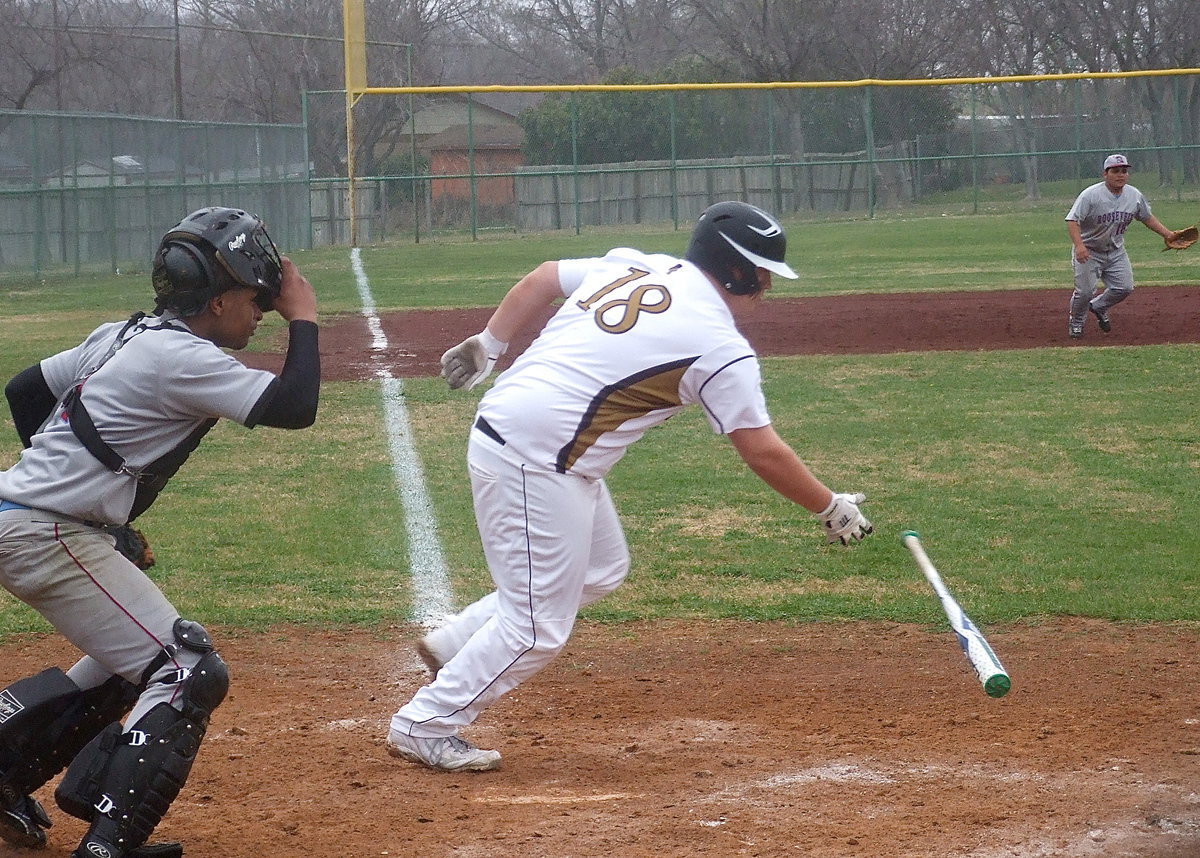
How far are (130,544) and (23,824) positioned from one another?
774 mm

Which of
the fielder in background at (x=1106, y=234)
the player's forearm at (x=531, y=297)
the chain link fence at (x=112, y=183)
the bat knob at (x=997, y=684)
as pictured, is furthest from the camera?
the chain link fence at (x=112, y=183)

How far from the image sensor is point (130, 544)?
3686 mm

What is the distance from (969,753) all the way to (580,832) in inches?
51.9

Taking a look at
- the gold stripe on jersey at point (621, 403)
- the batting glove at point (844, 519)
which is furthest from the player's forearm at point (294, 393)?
the batting glove at point (844, 519)

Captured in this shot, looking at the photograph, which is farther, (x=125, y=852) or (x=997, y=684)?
(x=997, y=684)

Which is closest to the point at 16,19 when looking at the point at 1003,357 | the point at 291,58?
the point at 291,58

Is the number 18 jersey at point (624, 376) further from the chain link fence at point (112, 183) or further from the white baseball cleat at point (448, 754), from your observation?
the chain link fence at point (112, 183)

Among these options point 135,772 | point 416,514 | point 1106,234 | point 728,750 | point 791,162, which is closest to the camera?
point 135,772

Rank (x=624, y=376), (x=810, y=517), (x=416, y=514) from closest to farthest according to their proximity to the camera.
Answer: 1. (x=624, y=376)
2. (x=810, y=517)
3. (x=416, y=514)

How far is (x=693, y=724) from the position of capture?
186 inches

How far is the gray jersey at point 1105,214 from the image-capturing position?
1432 cm

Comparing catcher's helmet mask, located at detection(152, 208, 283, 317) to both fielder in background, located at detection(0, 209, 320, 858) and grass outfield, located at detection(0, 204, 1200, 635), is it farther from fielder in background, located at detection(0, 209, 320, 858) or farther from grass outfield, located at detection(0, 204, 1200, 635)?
grass outfield, located at detection(0, 204, 1200, 635)

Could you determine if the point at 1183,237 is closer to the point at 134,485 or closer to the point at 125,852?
the point at 134,485

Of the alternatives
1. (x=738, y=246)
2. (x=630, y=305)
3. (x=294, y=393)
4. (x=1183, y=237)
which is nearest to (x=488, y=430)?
(x=630, y=305)
